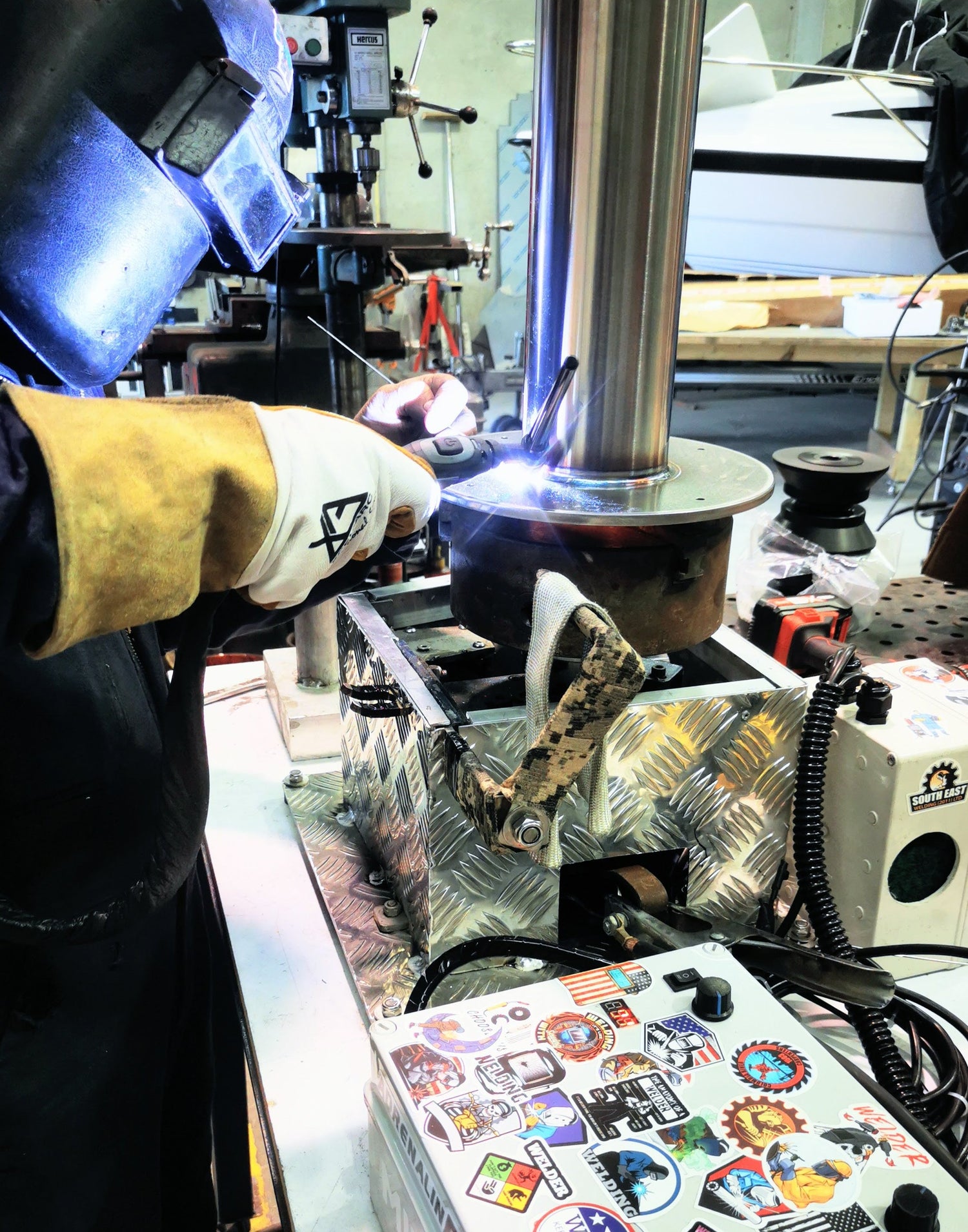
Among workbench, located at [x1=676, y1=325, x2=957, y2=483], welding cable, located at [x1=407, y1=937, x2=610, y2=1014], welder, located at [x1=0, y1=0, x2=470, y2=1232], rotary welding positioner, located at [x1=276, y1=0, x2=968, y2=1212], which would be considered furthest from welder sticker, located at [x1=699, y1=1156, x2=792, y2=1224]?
workbench, located at [x1=676, y1=325, x2=957, y2=483]

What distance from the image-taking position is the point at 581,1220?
1.81 ft

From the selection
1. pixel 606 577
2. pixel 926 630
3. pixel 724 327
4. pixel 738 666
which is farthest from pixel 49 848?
pixel 724 327

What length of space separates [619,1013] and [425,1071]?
0.16 meters

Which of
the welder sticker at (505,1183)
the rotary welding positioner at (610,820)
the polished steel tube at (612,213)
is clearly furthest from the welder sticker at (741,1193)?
the polished steel tube at (612,213)

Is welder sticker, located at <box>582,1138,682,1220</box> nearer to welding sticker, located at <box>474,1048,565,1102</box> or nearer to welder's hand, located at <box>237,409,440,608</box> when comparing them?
welding sticker, located at <box>474,1048,565,1102</box>

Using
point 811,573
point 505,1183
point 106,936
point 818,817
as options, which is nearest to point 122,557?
point 106,936

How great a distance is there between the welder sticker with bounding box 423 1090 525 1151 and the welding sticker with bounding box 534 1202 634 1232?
0.06 m

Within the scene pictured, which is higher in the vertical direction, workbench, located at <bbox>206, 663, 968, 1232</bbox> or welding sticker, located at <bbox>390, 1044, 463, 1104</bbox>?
welding sticker, located at <bbox>390, 1044, 463, 1104</bbox>

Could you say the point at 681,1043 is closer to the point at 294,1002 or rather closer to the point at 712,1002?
the point at 712,1002

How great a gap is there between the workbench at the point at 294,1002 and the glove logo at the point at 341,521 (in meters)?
0.51

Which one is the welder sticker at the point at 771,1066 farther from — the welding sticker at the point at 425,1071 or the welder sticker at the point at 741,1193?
the welding sticker at the point at 425,1071

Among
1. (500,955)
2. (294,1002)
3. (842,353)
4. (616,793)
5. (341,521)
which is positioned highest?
(341,521)

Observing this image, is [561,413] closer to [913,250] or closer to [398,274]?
[398,274]

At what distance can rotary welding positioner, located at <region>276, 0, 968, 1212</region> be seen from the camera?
60 centimetres
